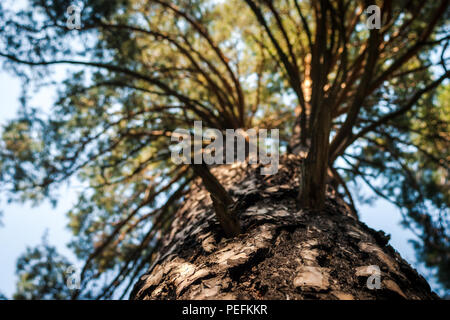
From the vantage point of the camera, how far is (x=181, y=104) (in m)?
4.34

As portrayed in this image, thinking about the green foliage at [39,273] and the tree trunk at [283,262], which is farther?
the green foliage at [39,273]

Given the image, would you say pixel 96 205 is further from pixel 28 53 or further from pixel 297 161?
pixel 297 161

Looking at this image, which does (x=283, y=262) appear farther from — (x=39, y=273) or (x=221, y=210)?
(x=39, y=273)

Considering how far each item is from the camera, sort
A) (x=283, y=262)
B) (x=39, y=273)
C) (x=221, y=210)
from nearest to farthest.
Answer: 1. (x=283, y=262)
2. (x=221, y=210)
3. (x=39, y=273)

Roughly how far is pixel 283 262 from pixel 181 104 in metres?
3.70

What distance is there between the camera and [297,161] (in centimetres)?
214

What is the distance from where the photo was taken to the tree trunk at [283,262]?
34.7 inches

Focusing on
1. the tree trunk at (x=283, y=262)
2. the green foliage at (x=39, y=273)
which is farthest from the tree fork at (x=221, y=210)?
the green foliage at (x=39, y=273)

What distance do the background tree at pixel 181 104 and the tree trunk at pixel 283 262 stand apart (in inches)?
35.6

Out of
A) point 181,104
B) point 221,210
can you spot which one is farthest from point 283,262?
point 181,104

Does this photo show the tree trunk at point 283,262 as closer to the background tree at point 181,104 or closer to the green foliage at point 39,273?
the background tree at point 181,104
